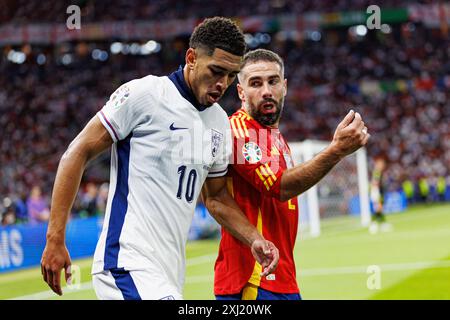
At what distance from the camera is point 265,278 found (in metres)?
4.72

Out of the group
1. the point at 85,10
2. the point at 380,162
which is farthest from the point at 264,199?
the point at 85,10

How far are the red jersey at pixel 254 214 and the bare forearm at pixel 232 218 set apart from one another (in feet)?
0.61

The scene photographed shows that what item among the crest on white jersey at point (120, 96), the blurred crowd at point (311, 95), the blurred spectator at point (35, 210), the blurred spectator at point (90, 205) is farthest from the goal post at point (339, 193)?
the crest on white jersey at point (120, 96)

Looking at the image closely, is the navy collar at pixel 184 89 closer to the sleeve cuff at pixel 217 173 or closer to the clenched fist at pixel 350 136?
the sleeve cuff at pixel 217 173

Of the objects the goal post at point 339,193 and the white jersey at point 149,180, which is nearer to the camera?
the white jersey at point 149,180

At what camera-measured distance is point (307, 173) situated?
4.34 m

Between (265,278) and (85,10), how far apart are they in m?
43.2

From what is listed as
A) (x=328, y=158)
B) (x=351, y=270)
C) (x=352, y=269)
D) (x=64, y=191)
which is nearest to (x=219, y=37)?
(x=328, y=158)

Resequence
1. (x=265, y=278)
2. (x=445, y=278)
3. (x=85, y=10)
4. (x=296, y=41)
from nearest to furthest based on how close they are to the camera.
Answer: (x=265, y=278) → (x=445, y=278) → (x=85, y=10) → (x=296, y=41)

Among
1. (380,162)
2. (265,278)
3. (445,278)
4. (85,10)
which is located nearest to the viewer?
(265,278)

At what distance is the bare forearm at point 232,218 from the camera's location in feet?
14.7

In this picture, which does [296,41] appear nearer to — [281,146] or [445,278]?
[445,278]

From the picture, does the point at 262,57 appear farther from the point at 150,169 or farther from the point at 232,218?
the point at 150,169

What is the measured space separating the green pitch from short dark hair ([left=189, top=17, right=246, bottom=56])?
21.8 feet
